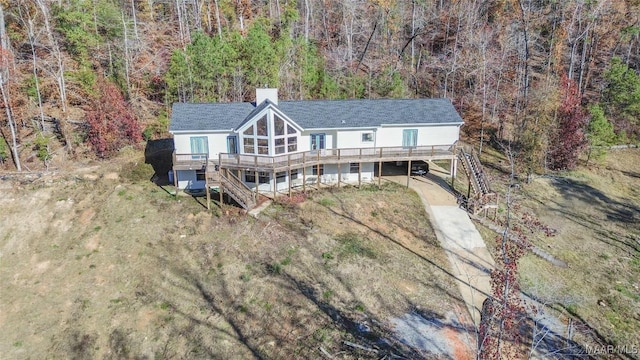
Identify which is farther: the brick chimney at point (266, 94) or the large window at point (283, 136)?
the brick chimney at point (266, 94)

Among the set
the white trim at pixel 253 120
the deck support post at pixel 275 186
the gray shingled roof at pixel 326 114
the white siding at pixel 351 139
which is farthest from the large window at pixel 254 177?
the white siding at pixel 351 139

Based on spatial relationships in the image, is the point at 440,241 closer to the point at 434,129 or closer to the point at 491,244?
the point at 491,244

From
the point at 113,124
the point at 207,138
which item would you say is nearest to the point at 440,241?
the point at 207,138

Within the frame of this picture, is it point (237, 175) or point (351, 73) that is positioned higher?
point (351, 73)

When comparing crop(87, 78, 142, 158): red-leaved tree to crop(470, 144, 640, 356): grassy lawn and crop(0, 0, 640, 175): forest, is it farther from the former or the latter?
crop(470, 144, 640, 356): grassy lawn

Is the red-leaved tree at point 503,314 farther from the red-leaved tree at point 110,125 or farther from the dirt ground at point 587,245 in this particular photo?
the red-leaved tree at point 110,125

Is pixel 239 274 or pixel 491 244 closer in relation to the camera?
pixel 239 274

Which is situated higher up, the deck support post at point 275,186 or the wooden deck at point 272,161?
the wooden deck at point 272,161
